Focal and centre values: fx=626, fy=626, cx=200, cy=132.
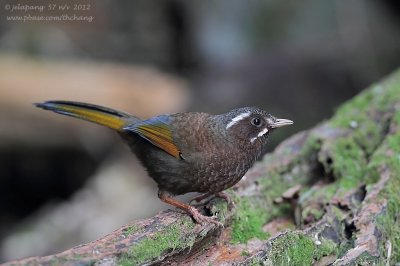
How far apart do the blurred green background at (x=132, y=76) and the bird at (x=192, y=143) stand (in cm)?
419

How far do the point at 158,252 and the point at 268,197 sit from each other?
173 cm

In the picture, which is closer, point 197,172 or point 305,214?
point 197,172

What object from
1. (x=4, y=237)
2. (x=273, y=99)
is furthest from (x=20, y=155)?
(x=273, y=99)

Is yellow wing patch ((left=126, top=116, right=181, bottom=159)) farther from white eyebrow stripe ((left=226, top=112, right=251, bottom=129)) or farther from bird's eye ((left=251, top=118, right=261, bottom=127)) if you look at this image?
bird's eye ((left=251, top=118, right=261, bottom=127))

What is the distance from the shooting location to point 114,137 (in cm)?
1063

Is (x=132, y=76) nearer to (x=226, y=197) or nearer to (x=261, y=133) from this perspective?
(x=261, y=133)

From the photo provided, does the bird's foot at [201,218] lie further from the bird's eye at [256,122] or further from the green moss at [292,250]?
the bird's eye at [256,122]

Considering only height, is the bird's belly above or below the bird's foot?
above

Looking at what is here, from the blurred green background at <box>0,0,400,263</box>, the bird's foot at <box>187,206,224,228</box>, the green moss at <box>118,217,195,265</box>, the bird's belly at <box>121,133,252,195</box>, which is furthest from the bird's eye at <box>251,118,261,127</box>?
the blurred green background at <box>0,0,400,263</box>

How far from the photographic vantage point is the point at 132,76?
1201 centimetres

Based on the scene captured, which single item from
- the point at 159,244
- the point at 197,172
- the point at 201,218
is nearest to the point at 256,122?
the point at 197,172

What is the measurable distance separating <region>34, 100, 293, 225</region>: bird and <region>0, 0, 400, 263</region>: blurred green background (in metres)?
4.19

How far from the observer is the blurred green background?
992 centimetres

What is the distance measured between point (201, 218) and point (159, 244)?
1.99ft
